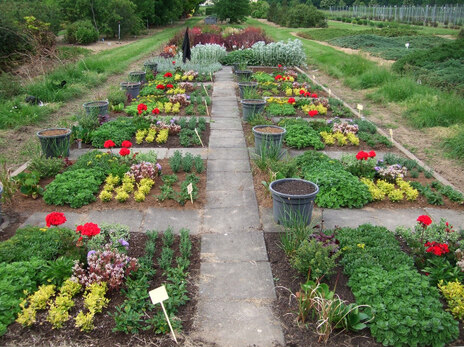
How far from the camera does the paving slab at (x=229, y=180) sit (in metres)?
5.77

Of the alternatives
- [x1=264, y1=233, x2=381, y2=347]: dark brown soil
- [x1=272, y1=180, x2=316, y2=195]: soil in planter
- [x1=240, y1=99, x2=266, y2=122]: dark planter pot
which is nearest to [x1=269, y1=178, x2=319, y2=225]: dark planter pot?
[x1=272, y1=180, x2=316, y2=195]: soil in planter

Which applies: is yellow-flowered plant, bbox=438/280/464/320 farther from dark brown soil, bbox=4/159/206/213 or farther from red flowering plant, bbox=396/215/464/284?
dark brown soil, bbox=4/159/206/213

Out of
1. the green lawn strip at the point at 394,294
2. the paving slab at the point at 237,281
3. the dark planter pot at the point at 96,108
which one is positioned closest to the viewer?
the green lawn strip at the point at 394,294

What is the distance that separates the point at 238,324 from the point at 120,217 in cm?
227

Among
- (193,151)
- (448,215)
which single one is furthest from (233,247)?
(193,151)

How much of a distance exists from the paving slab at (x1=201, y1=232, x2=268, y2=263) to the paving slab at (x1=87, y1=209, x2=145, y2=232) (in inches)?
33.8

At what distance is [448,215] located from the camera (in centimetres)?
507

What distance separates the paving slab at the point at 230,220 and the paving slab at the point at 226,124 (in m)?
3.51

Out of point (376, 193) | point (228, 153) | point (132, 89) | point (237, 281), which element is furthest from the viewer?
point (132, 89)

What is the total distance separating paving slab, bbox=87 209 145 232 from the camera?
185 inches

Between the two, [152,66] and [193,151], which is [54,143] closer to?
[193,151]

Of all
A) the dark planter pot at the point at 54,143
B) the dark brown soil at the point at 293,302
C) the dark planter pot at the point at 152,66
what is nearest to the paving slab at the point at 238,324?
the dark brown soil at the point at 293,302

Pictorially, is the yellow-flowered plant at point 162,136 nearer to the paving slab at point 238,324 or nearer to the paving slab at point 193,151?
the paving slab at point 193,151

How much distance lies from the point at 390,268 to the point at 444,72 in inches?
411
